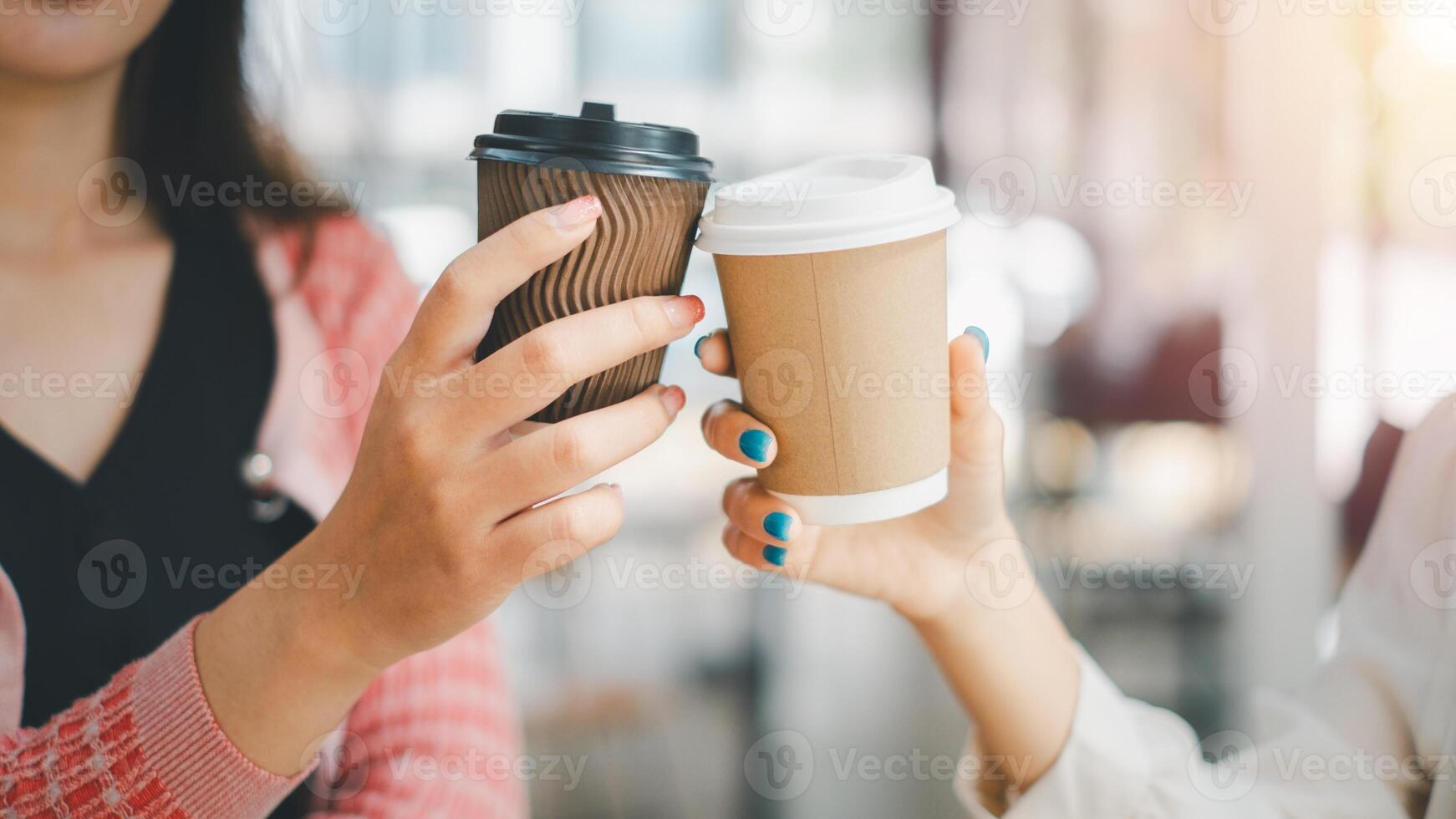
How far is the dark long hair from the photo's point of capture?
102 centimetres

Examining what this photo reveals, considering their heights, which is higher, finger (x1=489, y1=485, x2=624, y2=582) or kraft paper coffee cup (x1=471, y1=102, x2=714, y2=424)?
kraft paper coffee cup (x1=471, y1=102, x2=714, y2=424)

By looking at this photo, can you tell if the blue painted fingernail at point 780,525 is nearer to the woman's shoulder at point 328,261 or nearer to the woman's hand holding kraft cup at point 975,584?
the woman's hand holding kraft cup at point 975,584

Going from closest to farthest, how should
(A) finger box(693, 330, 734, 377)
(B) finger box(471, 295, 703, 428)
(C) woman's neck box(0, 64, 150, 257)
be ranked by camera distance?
(B) finger box(471, 295, 703, 428), (A) finger box(693, 330, 734, 377), (C) woman's neck box(0, 64, 150, 257)

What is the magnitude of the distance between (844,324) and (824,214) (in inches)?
3.6

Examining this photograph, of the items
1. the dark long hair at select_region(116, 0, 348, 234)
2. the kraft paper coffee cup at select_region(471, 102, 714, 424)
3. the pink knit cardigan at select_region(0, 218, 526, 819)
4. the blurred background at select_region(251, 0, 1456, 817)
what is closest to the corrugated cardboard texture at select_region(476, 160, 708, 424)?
the kraft paper coffee cup at select_region(471, 102, 714, 424)

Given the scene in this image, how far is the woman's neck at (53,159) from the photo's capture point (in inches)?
36.5

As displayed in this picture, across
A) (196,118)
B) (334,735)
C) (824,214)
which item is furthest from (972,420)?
(196,118)

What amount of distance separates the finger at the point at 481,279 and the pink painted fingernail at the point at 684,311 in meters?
0.10

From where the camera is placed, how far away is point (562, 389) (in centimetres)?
61

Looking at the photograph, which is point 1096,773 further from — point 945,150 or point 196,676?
point 945,150

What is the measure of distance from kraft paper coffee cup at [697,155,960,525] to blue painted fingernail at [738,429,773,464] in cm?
2

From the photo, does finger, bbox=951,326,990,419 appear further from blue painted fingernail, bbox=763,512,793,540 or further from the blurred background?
the blurred background

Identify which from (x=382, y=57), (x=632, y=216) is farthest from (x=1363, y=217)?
(x=382, y=57)

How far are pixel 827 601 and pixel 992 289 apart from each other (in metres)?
0.99
